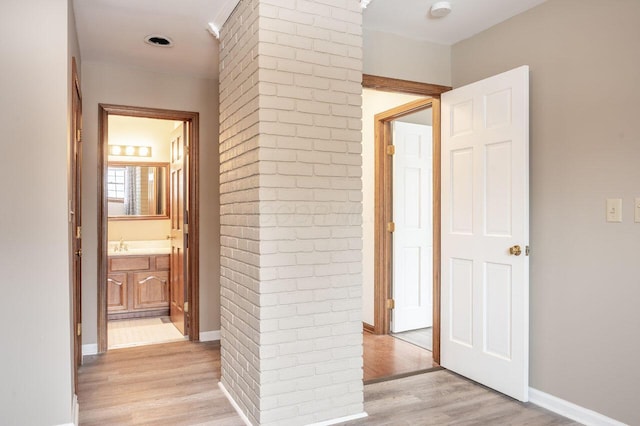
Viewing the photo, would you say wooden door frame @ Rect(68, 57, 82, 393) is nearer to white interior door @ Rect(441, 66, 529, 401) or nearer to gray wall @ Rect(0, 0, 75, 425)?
gray wall @ Rect(0, 0, 75, 425)

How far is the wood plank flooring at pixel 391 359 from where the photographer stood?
11.0ft

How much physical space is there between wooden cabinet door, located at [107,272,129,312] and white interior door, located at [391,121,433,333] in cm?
292

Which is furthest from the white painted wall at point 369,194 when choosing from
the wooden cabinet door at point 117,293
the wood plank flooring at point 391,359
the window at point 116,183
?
the window at point 116,183

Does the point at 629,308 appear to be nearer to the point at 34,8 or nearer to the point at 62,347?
the point at 62,347

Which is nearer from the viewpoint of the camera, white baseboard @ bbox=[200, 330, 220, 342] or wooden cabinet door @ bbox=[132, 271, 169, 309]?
white baseboard @ bbox=[200, 330, 220, 342]

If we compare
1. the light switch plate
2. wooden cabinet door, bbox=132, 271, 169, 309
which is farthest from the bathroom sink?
the light switch plate

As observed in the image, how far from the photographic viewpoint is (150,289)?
5.09 m

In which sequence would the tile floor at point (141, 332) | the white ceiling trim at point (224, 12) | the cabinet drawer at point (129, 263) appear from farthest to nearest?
the cabinet drawer at point (129, 263) → the tile floor at point (141, 332) → the white ceiling trim at point (224, 12)

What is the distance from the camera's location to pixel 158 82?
4137 millimetres

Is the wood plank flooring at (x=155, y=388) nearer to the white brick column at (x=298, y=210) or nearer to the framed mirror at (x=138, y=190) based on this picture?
the white brick column at (x=298, y=210)

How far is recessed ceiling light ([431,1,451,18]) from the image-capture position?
111 inches

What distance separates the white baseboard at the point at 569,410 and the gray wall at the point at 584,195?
0.03 metres

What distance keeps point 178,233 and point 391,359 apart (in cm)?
248

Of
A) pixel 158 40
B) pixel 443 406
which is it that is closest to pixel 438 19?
pixel 158 40
